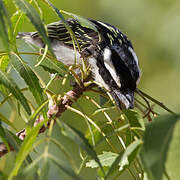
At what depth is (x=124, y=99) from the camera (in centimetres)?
152

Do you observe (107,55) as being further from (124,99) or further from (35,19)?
(35,19)

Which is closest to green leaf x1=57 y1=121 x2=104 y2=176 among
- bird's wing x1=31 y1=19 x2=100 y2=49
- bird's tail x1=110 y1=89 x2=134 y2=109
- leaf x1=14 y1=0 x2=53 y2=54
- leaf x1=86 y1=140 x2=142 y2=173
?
leaf x1=86 y1=140 x2=142 y2=173

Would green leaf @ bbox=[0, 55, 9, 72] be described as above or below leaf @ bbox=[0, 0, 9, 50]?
below

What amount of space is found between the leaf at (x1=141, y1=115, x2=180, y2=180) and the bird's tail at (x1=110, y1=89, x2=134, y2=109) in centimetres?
64

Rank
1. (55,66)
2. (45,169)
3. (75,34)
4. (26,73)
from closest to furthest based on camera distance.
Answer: (45,169) → (26,73) → (55,66) → (75,34)

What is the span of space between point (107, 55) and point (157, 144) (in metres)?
1.02

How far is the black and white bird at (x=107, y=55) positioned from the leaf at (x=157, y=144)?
0.44m

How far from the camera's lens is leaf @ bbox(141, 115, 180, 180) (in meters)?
0.76

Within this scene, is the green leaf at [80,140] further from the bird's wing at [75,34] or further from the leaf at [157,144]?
the bird's wing at [75,34]

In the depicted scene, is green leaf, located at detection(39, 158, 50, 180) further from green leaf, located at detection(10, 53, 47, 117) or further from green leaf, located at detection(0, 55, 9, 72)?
green leaf, located at detection(0, 55, 9, 72)

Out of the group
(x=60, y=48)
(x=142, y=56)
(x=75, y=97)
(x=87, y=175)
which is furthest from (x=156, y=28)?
(x=75, y=97)

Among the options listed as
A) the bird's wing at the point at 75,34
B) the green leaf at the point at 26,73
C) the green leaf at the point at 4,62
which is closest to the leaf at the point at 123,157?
the green leaf at the point at 26,73

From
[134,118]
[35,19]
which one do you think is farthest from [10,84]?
[134,118]

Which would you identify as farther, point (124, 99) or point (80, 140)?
point (124, 99)
